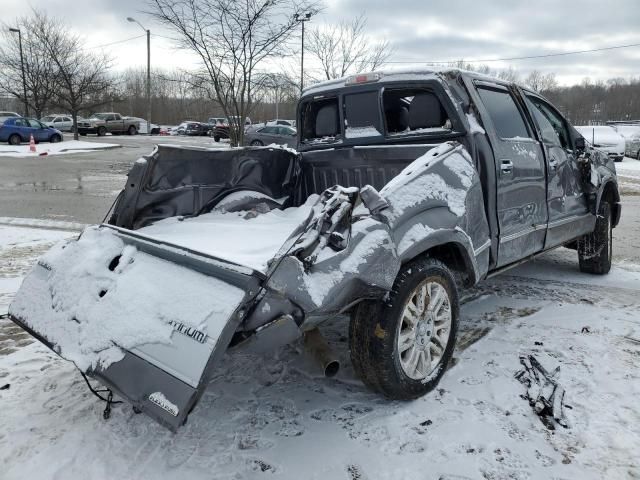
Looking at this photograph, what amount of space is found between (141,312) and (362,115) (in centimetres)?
261

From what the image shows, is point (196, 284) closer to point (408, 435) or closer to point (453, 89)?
point (408, 435)

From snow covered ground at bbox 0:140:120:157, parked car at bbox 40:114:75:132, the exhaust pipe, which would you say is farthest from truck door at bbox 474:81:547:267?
parked car at bbox 40:114:75:132

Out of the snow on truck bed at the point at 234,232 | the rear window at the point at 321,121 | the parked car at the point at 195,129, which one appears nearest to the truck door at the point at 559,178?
the rear window at the point at 321,121

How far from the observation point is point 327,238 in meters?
2.50

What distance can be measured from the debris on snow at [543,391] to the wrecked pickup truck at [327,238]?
1.80 feet

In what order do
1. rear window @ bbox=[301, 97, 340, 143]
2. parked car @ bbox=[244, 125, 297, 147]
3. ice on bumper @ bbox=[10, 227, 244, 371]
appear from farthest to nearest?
parked car @ bbox=[244, 125, 297, 147] < rear window @ bbox=[301, 97, 340, 143] < ice on bumper @ bbox=[10, 227, 244, 371]

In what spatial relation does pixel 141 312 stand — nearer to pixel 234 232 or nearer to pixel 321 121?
pixel 234 232

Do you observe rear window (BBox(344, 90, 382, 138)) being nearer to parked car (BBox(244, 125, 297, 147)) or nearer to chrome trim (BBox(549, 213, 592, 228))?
chrome trim (BBox(549, 213, 592, 228))

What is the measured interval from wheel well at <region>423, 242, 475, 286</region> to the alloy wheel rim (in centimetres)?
32

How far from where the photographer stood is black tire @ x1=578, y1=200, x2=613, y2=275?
18.5 ft

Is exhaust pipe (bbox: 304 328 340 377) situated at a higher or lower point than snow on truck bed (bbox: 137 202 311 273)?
lower

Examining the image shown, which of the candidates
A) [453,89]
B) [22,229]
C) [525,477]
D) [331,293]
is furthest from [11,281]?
[525,477]

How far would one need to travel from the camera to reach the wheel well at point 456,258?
131 inches

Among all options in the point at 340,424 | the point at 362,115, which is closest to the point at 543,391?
the point at 340,424
